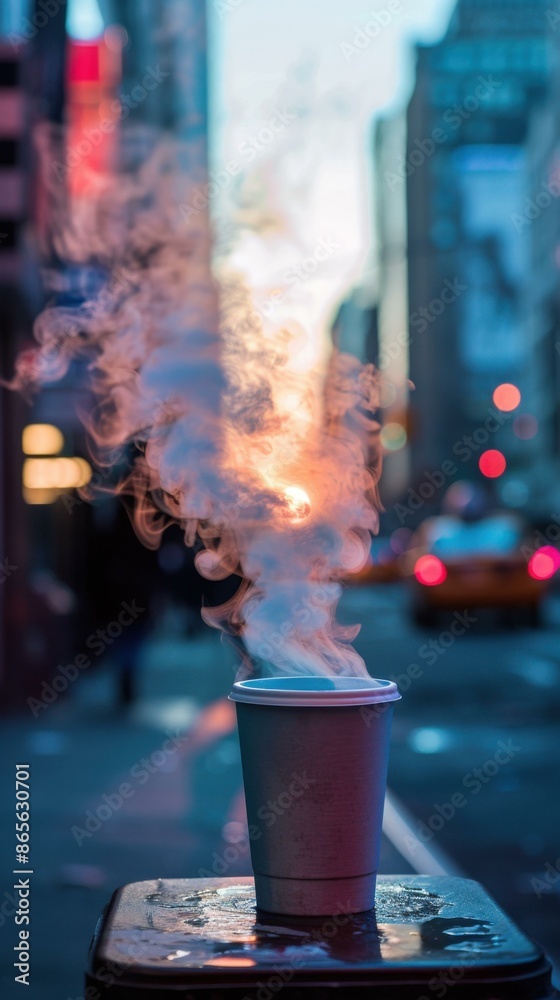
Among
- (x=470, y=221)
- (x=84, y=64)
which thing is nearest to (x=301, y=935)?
(x=84, y=64)

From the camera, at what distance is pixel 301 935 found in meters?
2.55

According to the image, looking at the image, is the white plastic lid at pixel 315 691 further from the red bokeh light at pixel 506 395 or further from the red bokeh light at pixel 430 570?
the red bokeh light at pixel 506 395

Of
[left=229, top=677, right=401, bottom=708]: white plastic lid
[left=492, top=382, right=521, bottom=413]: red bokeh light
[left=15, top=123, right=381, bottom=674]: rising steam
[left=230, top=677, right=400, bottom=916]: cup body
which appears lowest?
[left=492, top=382, right=521, bottom=413]: red bokeh light

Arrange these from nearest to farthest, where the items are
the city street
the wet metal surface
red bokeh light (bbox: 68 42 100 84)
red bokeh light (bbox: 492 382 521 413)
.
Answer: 1. the wet metal surface
2. the city street
3. red bokeh light (bbox: 68 42 100 84)
4. red bokeh light (bbox: 492 382 521 413)

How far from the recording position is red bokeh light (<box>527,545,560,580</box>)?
19.1m

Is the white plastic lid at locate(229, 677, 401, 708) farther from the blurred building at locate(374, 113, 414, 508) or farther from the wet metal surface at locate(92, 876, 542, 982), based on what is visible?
the blurred building at locate(374, 113, 414, 508)

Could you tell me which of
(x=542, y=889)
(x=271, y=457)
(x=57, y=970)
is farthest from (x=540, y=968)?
(x=542, y=889)

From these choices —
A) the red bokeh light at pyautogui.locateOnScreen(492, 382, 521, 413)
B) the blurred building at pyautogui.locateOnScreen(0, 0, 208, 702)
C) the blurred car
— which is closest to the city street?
the blurred building at pyautogui.locateOnScreen(0, 0, 208, 702)

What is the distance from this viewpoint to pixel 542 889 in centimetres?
554

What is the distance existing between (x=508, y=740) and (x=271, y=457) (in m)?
6.33

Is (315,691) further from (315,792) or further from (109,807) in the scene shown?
(109,807)

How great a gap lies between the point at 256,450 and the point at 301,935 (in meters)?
1.36

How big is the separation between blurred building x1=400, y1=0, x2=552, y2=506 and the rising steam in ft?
256

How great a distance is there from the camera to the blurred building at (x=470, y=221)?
320ft
